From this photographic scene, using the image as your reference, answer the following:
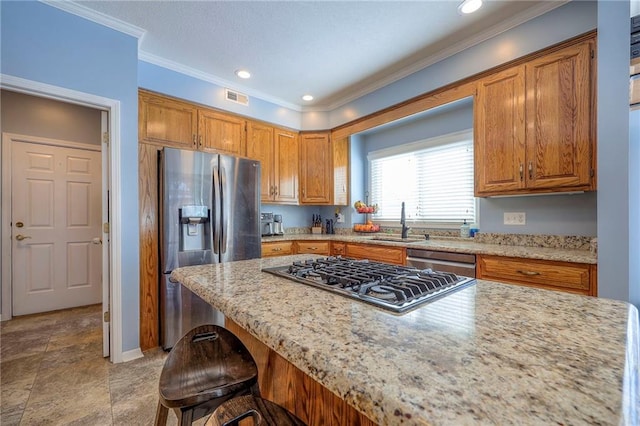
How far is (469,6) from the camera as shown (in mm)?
1999

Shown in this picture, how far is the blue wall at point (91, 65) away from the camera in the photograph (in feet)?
6.16

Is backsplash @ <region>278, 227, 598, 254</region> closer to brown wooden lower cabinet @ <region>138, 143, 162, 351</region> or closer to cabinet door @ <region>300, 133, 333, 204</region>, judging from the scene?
cabinet door @ <region>300, 133, 333, 204</region>

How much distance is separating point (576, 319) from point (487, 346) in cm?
34

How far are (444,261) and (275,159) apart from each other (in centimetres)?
235

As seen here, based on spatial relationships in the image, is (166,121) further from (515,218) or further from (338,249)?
(515,218)

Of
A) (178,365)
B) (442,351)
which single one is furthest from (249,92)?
(442,351)

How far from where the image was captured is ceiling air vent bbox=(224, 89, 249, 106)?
10.4 ft

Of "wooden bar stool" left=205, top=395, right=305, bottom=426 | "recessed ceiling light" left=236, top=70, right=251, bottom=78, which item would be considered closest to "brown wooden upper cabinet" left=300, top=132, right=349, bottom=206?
"recessed ceiling light" left=236, top=70, right=251, bottom=78

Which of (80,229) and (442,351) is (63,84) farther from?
(442,351)

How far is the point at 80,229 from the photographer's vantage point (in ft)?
11.6

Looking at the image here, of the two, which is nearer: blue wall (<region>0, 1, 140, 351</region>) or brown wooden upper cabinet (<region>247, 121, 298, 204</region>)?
blue wall (<region>0, 1, 140, 351</region>)

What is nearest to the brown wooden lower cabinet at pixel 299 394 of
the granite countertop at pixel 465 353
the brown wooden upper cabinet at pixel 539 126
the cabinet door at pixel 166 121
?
the granite countertop at pixel 465 353

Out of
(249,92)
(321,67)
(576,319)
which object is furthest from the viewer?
(249,92)

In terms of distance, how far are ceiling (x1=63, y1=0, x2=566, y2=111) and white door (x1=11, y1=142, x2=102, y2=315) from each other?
1.94 m
